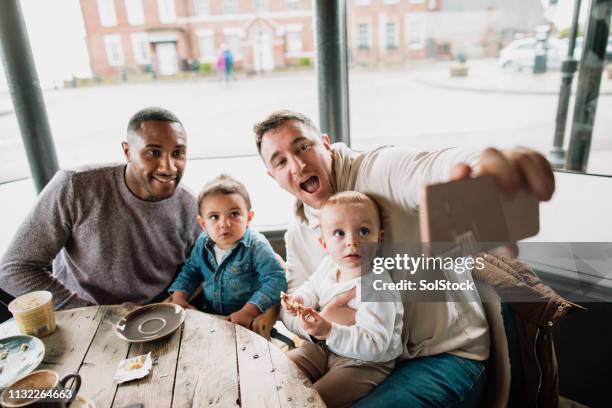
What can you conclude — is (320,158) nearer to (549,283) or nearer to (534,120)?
(534,120)

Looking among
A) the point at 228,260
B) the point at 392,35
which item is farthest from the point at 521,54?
the point at 228,260

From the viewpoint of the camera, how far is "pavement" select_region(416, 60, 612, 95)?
5.44 ft

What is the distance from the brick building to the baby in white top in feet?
3.54

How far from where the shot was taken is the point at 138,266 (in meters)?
1.91

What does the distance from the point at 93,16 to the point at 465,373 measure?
303cm

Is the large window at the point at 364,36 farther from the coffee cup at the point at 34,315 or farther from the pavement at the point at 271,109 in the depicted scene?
the coffee cup at the point at 34,315

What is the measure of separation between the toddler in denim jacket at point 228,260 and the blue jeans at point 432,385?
2.06ft

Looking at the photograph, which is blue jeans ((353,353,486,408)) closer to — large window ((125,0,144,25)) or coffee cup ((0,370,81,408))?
coffee cup ((0,370,81,408))

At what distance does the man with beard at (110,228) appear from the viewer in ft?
5.61

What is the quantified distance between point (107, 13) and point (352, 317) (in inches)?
105

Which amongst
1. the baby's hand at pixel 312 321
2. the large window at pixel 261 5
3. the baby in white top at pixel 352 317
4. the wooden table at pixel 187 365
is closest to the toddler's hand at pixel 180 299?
the wooden table at pixel 187 365

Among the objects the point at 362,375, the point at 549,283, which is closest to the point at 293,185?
the point at 362,375

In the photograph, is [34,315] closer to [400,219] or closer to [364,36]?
[400,219]

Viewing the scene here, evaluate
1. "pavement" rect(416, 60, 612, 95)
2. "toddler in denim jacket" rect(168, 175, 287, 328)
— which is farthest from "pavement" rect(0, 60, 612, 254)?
"toddler in denim jacket" rect(168, 175, 287, 328)
